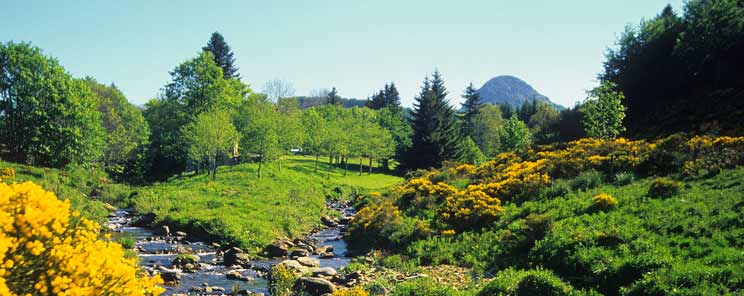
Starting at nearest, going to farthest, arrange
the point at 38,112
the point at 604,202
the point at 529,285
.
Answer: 1. the point at 529,285
2. the point at 604,202
3. the point at 38,112

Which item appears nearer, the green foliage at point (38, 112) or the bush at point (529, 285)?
the bush at point (529, 285)

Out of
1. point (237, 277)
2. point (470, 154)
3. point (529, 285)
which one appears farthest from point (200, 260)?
point (470, 154)

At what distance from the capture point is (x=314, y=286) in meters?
16.6

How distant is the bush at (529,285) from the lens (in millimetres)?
13430

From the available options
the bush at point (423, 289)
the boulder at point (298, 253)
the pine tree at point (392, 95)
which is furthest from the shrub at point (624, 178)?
the pine tree at point (392, 95)

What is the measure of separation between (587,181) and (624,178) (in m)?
1.64

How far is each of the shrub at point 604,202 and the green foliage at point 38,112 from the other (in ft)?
144

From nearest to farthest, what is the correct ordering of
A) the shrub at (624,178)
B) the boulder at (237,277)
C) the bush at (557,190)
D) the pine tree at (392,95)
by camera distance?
1. the boulder at (237,277)
2. the shrub at (624,178)
3. the bush at (557,190)
4. the pine tree at (392,95)

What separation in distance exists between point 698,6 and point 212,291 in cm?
5021

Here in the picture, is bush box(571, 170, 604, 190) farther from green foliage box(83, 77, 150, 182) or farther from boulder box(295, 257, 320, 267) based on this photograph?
green foliage box(83, 77, 150, 182)

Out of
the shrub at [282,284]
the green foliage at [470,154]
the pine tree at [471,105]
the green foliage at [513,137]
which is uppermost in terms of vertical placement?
the pine tree at [471,105]

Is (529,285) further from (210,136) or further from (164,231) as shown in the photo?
(210,136)

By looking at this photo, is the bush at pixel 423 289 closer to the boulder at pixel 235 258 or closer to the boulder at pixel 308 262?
the boulder at pixel 308 262

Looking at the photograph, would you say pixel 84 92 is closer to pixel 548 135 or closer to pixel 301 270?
pixel 301 270
